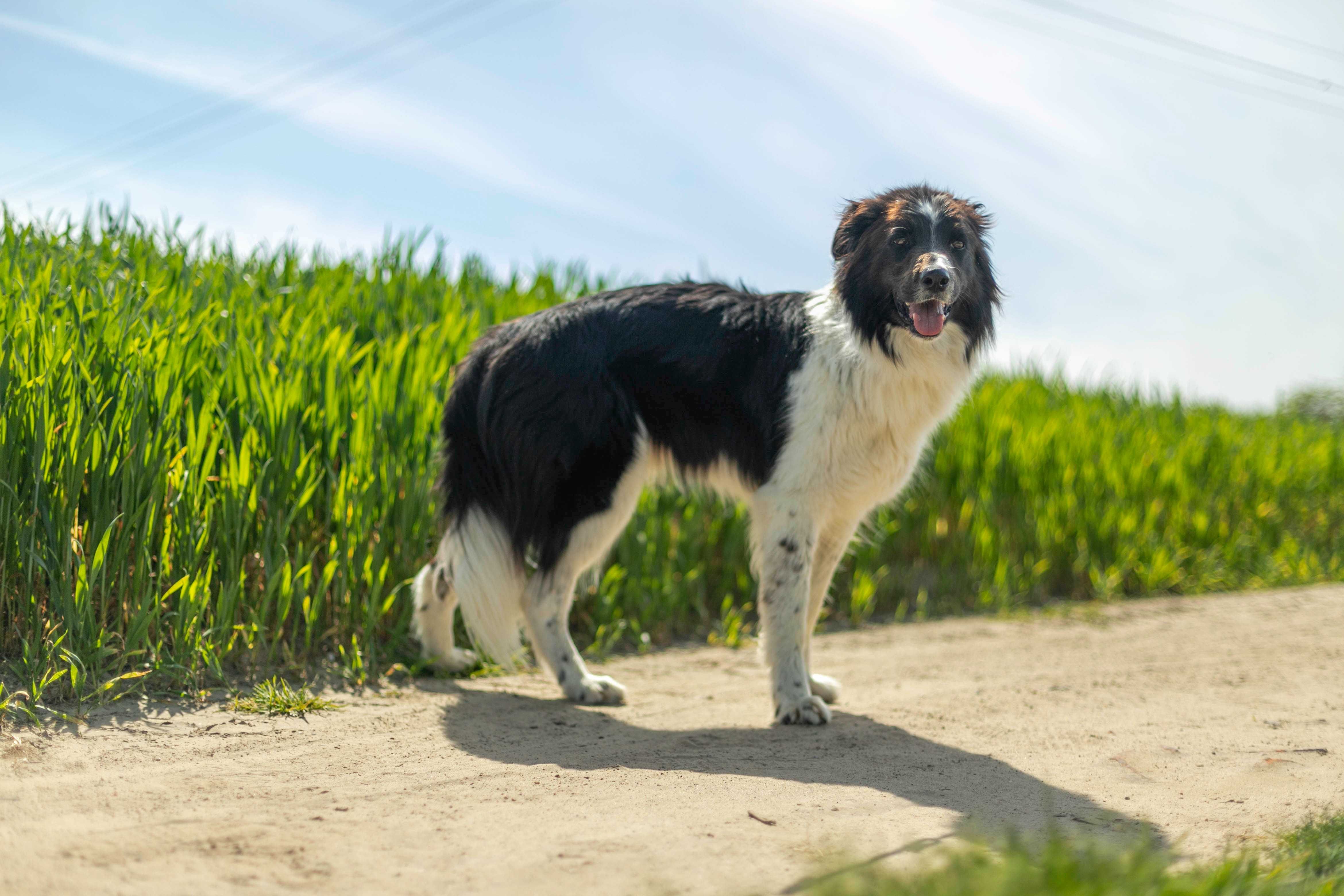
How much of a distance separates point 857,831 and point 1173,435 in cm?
790

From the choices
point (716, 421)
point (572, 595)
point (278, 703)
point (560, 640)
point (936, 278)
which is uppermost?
point (936, 278)

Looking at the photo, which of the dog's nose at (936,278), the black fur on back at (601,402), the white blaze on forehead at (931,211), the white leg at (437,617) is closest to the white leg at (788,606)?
the black fur on back at (601,402)

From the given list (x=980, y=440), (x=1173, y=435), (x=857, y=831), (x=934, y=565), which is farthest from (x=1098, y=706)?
(x=1173, y=435)

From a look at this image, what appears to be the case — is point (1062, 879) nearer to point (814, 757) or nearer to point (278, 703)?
point (814, 757)

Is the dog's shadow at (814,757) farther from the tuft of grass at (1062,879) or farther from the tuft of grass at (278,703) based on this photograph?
the tuft of grass at (278,703)

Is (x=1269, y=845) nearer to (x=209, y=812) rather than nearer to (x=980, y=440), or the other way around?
(x=209, y=812)

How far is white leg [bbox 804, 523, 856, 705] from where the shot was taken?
450cm

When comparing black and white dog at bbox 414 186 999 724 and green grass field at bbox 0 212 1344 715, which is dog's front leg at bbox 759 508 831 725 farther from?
green grass field at bbox 0 212 1344 715

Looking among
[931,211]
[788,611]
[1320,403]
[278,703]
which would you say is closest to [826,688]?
[788,611]

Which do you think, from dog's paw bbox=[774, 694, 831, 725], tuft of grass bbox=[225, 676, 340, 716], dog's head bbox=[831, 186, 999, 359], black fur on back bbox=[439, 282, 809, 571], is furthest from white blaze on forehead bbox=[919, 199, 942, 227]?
tuft of grass bbox=[225, 676, 340, 716]

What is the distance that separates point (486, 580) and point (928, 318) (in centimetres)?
211

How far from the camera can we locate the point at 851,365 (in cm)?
417

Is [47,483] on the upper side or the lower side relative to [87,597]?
upper

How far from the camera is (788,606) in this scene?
4.15 m
